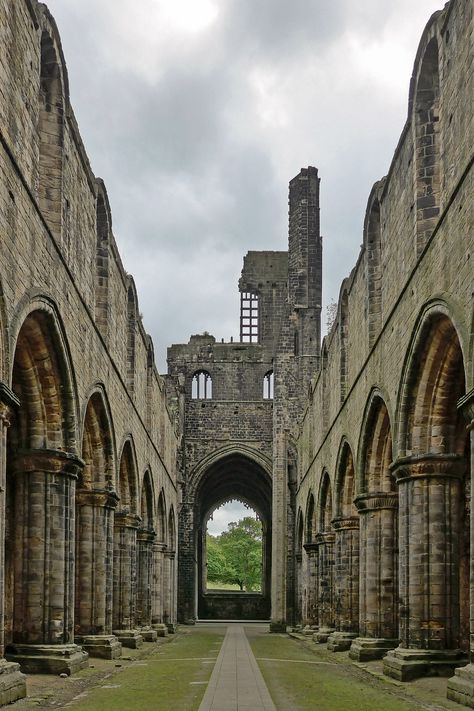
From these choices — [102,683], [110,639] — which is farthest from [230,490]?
[102,683]

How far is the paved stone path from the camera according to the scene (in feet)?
31.8

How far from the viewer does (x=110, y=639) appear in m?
17.0

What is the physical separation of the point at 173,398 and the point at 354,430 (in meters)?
23.7

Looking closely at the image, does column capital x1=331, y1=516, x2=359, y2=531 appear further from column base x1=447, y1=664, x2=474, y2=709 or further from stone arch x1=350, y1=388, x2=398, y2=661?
column base x1=447, y1=664, x2=474, y2=709

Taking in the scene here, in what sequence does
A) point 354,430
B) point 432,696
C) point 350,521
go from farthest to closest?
point 350,521
point 354,430
point 432,696

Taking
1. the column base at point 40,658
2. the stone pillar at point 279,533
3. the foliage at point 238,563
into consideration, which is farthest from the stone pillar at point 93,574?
the foliage at point 238,563

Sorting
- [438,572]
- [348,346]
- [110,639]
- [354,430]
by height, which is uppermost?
[348,346]

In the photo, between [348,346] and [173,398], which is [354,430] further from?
[173,398]

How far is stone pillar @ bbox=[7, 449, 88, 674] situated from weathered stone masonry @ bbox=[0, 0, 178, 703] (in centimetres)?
2

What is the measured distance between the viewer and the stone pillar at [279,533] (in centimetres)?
3528

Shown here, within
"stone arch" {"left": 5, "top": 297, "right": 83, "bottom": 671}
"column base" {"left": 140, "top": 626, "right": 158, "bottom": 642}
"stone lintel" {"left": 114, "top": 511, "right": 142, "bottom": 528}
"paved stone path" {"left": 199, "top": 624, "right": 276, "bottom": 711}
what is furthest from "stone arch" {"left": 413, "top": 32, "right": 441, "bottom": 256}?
"column base" {"left": 140, "top": 626, "right": 158, "bottom": 642}

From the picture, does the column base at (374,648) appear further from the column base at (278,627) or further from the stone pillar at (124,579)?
the column base at (278,627)

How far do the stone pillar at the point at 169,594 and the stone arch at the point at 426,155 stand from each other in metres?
20.8

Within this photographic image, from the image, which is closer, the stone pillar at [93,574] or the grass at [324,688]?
the grass at [324,688]
